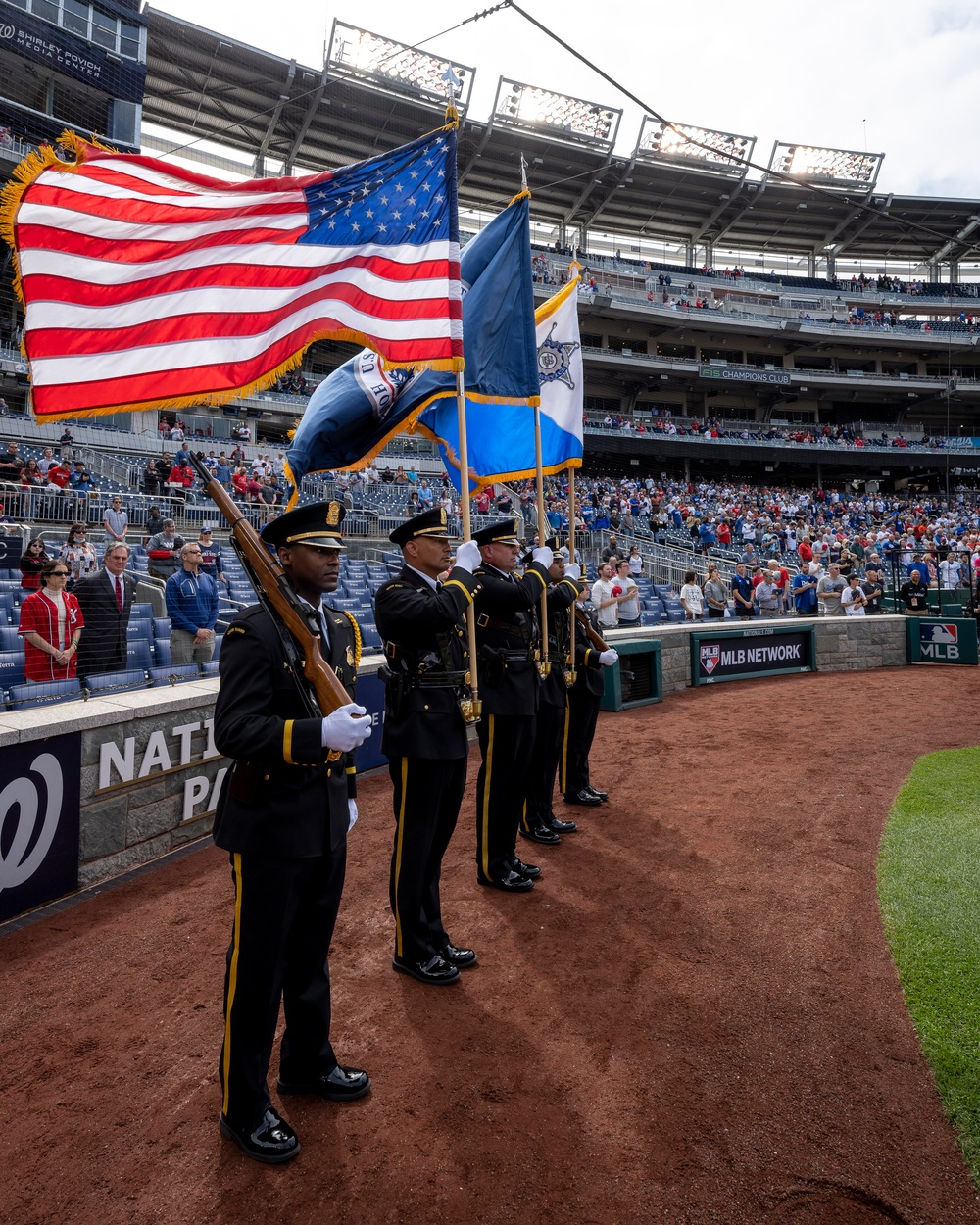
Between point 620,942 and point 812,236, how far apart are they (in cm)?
5472

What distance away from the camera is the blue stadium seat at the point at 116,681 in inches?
207

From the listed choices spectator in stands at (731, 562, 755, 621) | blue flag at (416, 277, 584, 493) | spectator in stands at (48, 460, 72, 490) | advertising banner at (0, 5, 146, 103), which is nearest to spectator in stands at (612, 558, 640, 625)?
spectator in stands at (731, 562, 755, 621)

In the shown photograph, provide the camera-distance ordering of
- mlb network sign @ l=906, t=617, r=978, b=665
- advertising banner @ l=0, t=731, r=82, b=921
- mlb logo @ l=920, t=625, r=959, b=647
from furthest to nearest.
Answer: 1. mlb logo @ l=920, t=625, r=959, b=647
2. mlb network sign @ l=906, t=617, r=978, b=665
3. advertising banner @ l=0, t=731, r=82, b=921

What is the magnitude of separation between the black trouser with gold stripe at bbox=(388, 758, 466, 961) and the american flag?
213cm

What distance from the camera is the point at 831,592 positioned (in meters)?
15.5

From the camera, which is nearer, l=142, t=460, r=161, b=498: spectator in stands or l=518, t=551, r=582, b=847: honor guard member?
l=518, t=551, r=582, b=847: honor guard member

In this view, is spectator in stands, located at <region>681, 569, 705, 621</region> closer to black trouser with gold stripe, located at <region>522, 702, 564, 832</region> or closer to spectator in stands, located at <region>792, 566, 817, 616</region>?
spectator in stands, located at <region>792, 566, 817, 616</region>

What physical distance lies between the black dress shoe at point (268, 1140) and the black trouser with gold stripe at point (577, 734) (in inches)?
165

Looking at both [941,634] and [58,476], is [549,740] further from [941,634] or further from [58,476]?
[58,476]

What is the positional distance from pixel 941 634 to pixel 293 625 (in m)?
15.0

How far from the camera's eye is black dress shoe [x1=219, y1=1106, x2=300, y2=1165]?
2.44 metres

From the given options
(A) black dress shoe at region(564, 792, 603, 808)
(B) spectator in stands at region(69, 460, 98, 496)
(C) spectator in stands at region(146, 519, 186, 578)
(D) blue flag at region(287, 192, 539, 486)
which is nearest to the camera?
(D) blue flag at region(287, 192, 539, 486)

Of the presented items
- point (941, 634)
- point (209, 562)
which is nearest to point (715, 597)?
point (941, 634)

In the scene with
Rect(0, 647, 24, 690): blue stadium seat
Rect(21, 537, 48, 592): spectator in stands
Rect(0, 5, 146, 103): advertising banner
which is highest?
Rect(0, 5, 146, 103): advertising banner
